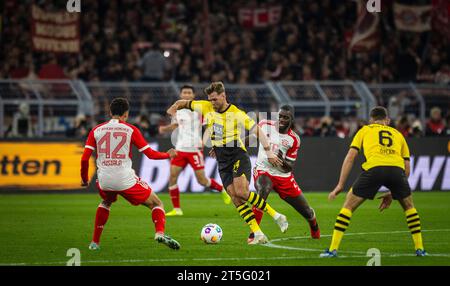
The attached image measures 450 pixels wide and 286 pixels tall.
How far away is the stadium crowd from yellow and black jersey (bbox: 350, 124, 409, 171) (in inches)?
553

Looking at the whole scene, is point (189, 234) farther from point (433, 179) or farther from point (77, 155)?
point (433, 179)

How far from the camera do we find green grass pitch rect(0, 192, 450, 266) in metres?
12.8

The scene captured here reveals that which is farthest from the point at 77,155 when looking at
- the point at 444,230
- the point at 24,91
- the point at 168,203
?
the point at 444,230

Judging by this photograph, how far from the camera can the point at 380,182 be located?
12.9m

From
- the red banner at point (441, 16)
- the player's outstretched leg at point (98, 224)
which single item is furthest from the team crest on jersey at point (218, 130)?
the red banner at point (441, 16)

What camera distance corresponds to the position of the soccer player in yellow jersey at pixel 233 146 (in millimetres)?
14594

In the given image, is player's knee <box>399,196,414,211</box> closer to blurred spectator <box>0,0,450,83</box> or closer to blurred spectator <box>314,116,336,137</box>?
blurred spectator <box>314,116,336,137</box>

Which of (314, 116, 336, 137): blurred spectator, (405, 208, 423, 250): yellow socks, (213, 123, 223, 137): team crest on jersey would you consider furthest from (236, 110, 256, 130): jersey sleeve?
(314, 116, 336, 137): blurred spectator

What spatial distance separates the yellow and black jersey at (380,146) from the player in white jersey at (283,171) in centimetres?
257

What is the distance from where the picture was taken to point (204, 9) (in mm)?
29766

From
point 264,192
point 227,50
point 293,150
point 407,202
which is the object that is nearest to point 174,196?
point 264,192

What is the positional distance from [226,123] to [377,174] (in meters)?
2.83

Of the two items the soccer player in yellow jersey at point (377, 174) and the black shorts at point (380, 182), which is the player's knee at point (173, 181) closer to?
the soccer player in yellow jersey at point (377, 174)

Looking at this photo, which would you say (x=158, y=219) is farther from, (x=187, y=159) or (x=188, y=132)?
(x=188, y=132)
